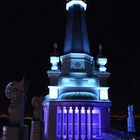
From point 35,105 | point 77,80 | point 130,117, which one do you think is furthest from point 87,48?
point 35,105

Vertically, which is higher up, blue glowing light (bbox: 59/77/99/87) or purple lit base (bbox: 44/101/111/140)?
blue glowing light (bbox: 59/77/99/87)

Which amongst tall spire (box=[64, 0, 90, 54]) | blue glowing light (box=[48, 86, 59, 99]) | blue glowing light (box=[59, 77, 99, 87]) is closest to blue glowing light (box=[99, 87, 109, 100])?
blue glowing light (box=[59, 77, 99, 87])

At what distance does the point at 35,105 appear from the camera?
1627 cm

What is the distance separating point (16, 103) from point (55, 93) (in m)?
31.2

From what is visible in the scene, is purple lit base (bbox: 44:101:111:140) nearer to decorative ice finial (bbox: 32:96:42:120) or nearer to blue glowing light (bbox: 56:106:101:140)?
blue glowing light (bbox: 56:106:101:140)

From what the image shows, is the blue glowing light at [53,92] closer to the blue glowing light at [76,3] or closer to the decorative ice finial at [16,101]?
the blue glowing light at [76,3]

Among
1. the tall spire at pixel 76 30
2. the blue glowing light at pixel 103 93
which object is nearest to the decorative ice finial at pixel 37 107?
the blue glowing light at pixel 103 93

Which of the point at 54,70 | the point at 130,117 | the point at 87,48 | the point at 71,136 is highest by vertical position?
the point at 87,48

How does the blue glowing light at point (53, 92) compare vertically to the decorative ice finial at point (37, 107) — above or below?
above

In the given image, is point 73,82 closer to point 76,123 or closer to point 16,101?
point 76,123

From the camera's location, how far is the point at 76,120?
41094mm

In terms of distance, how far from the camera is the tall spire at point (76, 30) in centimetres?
4497

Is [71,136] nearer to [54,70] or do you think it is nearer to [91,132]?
[91,132]

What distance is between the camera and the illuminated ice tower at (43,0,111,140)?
132 feet
